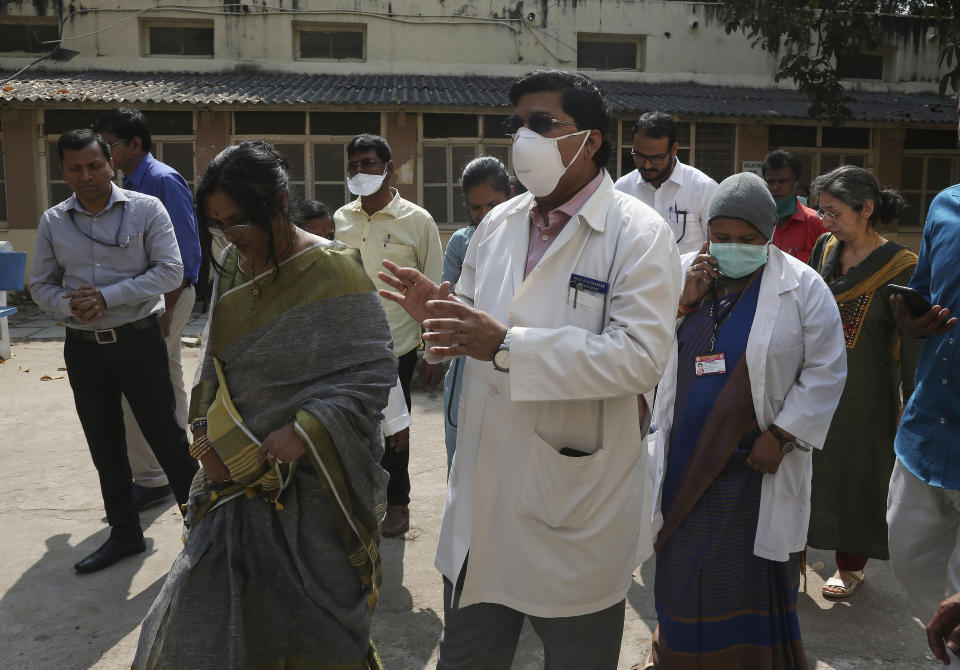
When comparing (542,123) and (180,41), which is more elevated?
(180,41)

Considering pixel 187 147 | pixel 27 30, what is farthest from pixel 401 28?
pixel 27 30

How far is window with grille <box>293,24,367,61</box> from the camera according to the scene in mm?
15828

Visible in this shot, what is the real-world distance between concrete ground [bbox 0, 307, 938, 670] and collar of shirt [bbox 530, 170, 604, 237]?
5.81ft

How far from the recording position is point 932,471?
8.61 feet

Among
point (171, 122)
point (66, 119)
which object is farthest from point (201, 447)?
point (66, 119)

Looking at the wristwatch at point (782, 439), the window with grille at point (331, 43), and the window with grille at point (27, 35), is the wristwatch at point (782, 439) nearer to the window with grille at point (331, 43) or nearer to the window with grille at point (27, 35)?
the window with grille at point (331, 43)

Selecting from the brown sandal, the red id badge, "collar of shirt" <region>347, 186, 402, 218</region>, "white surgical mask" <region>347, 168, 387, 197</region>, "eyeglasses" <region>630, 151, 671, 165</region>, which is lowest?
the brown sandal

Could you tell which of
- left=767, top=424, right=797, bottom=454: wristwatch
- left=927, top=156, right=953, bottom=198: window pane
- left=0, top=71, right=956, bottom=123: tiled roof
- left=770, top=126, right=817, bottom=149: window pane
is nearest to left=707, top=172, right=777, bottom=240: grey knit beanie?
left=767, top=424, right=797, bottom=454: wristwatch

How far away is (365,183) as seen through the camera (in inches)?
175

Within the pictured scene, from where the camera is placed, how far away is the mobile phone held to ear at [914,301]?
8.73ft

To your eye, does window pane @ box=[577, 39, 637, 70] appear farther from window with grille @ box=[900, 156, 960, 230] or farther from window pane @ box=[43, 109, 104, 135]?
window pane @ box=[43, 109, 104, 135]

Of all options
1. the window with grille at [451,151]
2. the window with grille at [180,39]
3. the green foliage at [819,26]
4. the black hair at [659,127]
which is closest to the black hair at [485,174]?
the black hair at [659,127]

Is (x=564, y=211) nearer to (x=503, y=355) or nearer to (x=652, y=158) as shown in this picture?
(x=503, y=355)

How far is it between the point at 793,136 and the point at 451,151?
256 inches
